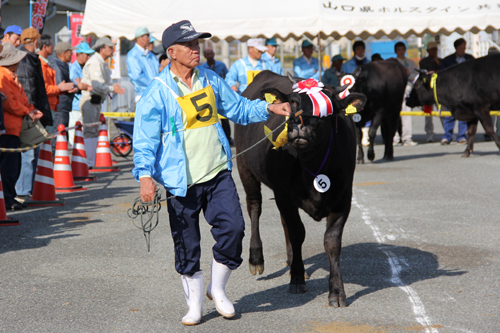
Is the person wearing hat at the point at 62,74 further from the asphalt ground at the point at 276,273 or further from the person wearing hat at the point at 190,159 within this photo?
the person wearing hat at the point at 190,159

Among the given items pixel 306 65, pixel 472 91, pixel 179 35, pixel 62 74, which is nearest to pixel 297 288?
pixel 179 35

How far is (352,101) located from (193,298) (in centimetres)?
180

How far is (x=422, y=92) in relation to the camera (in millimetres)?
14211

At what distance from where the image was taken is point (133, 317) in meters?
4.57

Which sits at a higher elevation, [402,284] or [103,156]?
[103,156]

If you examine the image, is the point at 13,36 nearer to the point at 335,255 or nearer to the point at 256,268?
the point at 256,268

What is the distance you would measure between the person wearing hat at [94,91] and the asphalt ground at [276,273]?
3.69m

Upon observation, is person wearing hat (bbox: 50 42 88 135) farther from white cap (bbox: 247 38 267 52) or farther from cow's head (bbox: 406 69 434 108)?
cow's head (bbox: 406 69 434 108)

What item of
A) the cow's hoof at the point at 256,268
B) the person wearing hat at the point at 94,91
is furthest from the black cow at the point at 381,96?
the cow's hoof at the point at 256,268

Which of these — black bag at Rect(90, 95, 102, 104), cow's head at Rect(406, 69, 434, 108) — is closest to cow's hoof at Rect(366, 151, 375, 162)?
cow's head at Rect(406, 69, 434, 108)

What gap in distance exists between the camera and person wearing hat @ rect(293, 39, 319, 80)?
43.1 ft

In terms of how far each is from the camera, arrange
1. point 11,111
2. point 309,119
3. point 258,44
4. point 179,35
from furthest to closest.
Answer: point 258,44, point 11,111, point 309,119, point 179,35

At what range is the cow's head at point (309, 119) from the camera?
4359mm

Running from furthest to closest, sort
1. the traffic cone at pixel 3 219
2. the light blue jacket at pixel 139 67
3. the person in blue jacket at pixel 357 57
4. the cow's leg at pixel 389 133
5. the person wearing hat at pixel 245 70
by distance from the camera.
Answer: the person in blue jacket at pixel 357 57 < the cow's leg at pixel 389 133 < the light blue jacket at pixel 139 67 < the person wearing hat at pixel 245 70 < the traffic cone at pixel 3 219
